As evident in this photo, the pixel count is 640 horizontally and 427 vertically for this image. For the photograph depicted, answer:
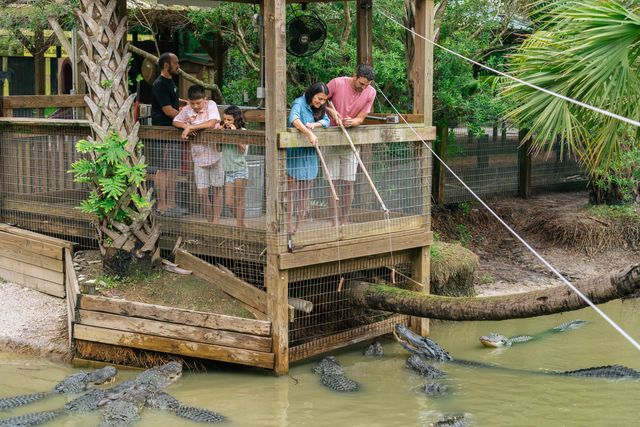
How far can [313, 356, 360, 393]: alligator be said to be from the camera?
764 centimetres

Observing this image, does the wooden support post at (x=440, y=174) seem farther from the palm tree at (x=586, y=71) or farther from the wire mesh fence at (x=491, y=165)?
the palm tree at (x=586, y=71)

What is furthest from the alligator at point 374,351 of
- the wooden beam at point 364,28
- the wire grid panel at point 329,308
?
the wooden beam at point 364,28

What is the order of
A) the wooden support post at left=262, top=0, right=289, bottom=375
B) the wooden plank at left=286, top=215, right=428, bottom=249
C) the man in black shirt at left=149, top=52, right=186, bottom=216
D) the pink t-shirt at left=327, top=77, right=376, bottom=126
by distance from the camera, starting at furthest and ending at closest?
the pink t-shirt at left=327, top=77, right=376, bottom=126 → the man in black shirt at left=149, top=52, right=186, bottom=216 → the wooden plank at left=286, top=215, right=428, bottom=249 → the wooden support post at left=262, top=0, right=289, bottom=375

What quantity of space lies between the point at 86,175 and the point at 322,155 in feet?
7.81

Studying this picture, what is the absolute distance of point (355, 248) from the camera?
8406 millimetres

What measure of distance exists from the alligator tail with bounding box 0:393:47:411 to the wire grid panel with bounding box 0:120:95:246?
2510 millimetres

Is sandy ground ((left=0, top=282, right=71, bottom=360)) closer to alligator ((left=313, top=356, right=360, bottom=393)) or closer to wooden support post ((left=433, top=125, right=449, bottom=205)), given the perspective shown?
alligator ((left=313, top=356, right=360, bottom=393))

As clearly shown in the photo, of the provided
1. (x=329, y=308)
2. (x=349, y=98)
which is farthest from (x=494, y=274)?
(x=349, y=98)

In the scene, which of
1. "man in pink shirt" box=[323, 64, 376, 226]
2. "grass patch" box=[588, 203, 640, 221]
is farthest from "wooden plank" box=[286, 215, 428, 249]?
"grass patch" box=[588, 203, 640, 221]

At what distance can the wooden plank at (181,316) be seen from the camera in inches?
308

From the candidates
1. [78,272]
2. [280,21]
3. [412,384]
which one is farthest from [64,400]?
[280,21]

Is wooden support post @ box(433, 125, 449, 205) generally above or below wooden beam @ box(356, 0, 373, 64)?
below

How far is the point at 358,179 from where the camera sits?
335 inches

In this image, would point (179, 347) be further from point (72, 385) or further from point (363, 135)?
point (363, 135)
